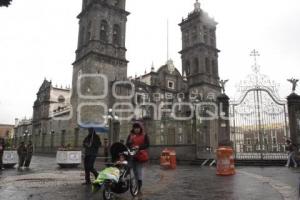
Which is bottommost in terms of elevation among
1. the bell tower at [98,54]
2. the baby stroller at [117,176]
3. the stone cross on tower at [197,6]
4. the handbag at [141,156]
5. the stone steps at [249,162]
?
the stone steps at [249,162]

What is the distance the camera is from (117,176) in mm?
6715

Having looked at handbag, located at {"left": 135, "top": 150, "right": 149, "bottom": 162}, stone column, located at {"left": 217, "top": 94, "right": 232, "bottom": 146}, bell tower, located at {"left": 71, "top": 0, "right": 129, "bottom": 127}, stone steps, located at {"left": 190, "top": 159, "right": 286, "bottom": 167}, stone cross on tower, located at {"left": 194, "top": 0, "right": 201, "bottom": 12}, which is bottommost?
stone steps, located at {"left": 190, "top": 159, "right": 286, "bottom": 167}

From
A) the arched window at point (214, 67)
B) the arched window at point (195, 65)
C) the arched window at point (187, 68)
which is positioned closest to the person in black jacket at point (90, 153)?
the arched window at point (195, 65)

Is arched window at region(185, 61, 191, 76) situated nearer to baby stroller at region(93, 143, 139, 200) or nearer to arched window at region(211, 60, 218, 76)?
arched window at region(211, 60, 218, 76)

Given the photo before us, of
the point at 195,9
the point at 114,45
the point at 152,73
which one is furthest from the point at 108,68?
the point at 195,9

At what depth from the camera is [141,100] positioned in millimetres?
40125

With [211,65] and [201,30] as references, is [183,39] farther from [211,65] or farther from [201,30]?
[211,65]

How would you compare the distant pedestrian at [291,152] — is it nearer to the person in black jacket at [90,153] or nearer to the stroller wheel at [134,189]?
the person in black jacket at [90,153]

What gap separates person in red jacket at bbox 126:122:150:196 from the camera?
744 cm

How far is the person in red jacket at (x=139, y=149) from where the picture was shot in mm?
7438

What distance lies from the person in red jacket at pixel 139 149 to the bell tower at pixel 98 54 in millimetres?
26658

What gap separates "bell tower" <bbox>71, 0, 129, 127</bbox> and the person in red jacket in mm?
26658

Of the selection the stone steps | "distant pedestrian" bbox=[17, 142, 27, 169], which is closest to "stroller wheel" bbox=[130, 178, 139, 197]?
"distant pedestrian" bbox=[17, 142, 27, 169]

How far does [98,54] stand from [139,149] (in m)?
29.6
